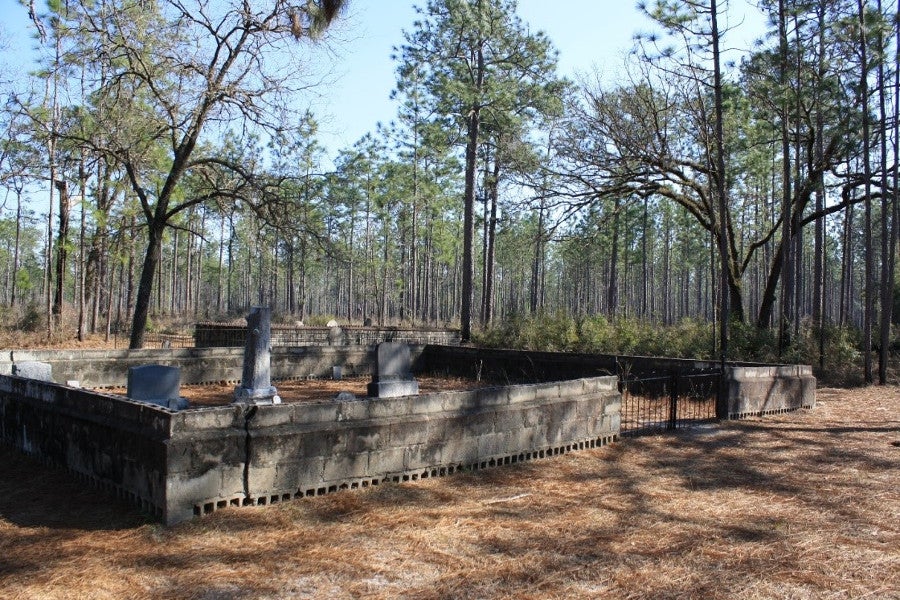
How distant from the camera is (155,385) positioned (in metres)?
10.3

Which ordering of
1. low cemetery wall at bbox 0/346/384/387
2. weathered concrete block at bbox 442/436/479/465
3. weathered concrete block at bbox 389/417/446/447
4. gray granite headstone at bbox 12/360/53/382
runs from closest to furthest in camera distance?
weathered concrete block at bbox 389/417/446/447, weathered concrete block at bbox 442/436/479/465, gray granite headstone at bbox 12/360/53/382, low cemetery wall at bbox 0/346/384/387

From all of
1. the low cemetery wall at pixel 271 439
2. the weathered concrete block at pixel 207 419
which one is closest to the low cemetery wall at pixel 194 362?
the low cemetery wall at pixel 271 439

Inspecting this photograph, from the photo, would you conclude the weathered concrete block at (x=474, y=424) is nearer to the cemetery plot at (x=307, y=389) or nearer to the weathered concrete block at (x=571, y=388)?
the weathered concrete block at (x=571, y=388)

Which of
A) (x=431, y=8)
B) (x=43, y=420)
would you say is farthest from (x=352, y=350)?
(x=431, y=8)

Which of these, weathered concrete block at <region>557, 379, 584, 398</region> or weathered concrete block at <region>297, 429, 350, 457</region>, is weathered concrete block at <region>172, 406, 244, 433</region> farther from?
weathered concrete block at <region>557, 379, 584, 398</region>

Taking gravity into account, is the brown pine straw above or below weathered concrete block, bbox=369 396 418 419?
below

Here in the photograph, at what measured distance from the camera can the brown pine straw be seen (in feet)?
14.7

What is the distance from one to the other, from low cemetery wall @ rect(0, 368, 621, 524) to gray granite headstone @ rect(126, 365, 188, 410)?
1.86 m

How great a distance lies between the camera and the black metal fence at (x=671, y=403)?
10422 mm

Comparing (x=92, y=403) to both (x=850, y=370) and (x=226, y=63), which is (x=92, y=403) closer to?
(x=226, y=63)

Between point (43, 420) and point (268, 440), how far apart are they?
329cm

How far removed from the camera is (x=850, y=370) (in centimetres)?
1811

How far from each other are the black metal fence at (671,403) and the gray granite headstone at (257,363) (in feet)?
19.2

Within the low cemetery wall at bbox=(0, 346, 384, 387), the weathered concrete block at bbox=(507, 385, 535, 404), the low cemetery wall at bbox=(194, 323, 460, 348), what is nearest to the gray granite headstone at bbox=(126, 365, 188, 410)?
the low cemetery wall at bbox=(0, 346, 384, 387)
